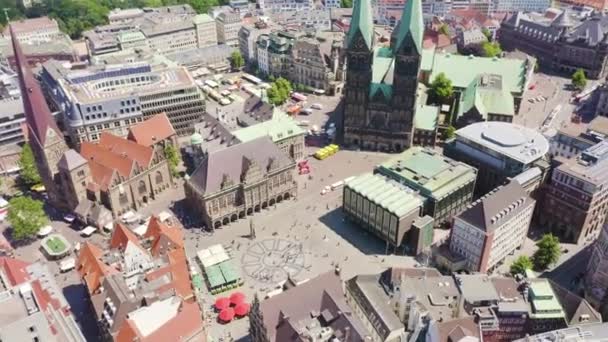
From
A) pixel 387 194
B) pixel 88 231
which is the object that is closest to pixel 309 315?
pixel 387 194

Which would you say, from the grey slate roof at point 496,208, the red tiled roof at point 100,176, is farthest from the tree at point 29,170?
the grey slate roof at point 496,208

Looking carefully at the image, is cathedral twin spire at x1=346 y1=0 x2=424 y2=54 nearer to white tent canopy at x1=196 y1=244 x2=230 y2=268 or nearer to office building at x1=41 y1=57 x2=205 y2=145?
office building at x1=41 y1=57 x2=205 y2=145

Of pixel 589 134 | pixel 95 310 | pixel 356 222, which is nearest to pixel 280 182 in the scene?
pixel 356 222

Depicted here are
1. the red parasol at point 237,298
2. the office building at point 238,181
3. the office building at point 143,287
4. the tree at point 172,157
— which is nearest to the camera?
the office building at point 143,287

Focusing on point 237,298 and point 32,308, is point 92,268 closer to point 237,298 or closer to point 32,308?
point 32,308

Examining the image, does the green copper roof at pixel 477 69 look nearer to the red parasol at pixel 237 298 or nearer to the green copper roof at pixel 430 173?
the green copper roof at pixel 430 173

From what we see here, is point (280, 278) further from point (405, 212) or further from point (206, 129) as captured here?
point (206, 129)
